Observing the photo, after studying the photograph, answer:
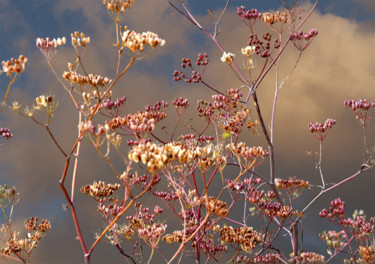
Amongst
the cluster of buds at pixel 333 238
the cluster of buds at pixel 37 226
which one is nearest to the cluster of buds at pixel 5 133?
the cluster of buds at pixel 37 226

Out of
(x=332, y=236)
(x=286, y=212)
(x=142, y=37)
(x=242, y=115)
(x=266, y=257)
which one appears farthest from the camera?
(x=332, y=236)

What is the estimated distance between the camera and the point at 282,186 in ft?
22.0

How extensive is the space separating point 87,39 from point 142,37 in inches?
23.3

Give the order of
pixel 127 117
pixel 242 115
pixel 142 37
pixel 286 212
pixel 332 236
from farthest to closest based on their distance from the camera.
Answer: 1. pixel 332 236
2. pixel 286 212
3. pixel 242 115
4. pixel 127 117
5. pixel 142 37

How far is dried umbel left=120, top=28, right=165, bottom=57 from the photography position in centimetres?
381

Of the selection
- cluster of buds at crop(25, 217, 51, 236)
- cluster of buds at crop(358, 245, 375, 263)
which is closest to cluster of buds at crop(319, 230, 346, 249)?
cluster of buds at crop(358, 245, 375, 263)

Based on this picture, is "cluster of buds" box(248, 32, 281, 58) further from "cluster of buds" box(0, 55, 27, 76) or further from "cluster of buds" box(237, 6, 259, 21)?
"cluster of buds" box(0, 55, 27, 76)

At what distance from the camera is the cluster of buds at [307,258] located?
5.89m

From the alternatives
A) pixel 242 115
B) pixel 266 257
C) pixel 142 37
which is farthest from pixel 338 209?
pixel 142 37

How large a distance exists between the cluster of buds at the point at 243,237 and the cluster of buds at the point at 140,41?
102 inches

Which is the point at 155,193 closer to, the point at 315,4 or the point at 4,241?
the point at 4,241

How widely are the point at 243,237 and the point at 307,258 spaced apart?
1.48m

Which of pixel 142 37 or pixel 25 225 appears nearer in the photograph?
pixel 142 37

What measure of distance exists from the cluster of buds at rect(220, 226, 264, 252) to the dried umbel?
259 centimetres
